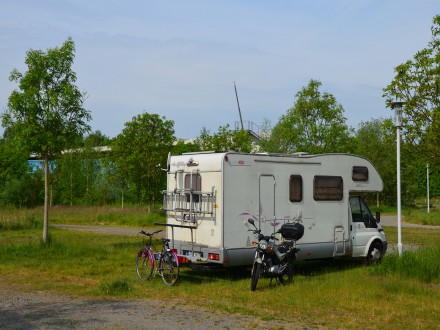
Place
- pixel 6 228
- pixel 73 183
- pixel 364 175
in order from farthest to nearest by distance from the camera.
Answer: pixel 73 183 < pixel 6 228 < pixel 364 175

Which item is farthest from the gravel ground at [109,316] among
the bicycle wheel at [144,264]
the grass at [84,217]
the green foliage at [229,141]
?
the green foliage at [229,141]

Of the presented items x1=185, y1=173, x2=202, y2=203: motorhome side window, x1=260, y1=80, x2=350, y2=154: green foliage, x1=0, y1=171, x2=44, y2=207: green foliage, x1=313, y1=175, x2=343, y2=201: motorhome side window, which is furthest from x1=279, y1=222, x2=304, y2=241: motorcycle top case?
x1=0, y1=171, x2=44, y2=207: green foliage

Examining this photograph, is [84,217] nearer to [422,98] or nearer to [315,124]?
[315,124]

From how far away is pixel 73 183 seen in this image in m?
50.8

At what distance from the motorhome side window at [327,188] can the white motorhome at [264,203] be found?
23 millimetres

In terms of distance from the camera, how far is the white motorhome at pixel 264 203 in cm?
1122

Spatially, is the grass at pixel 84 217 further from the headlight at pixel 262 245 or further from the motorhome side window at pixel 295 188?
the headlight at pixel 262 245

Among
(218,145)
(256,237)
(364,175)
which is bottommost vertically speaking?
(256,237)

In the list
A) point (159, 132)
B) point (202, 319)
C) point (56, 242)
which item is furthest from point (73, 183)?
point (202, 319)

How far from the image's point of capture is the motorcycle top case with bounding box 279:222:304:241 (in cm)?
1121

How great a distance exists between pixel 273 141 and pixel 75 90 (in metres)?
17.9

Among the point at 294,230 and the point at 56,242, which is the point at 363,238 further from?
the point at 56,242

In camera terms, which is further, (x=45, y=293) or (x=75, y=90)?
(x=75, y=90)

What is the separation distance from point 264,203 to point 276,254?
1313 millimetres
